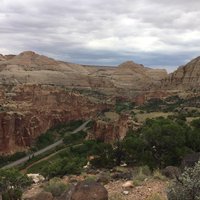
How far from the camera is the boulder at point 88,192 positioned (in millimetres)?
14016

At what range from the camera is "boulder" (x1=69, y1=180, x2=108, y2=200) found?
46.0 feet

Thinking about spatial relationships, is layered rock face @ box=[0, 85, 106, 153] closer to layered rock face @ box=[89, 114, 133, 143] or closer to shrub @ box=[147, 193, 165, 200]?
layered rock face @ box=[89, 114, 133, 143]

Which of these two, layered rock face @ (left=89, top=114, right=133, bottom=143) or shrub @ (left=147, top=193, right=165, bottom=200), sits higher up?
shrub @ (left=147, top=193, right=165, bottom=200)

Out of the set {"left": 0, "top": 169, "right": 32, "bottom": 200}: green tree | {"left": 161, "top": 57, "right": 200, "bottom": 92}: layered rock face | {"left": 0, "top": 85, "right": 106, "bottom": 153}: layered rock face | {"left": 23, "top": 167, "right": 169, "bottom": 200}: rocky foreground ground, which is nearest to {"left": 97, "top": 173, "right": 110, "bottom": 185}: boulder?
{"left": 23, "top": 167, "right": 169, "bottom": 200}: rocky foreground ground

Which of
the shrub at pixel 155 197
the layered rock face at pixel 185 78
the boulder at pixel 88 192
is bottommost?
the layered rock face at pixel 185 78

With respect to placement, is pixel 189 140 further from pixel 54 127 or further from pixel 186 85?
pixel 186 85

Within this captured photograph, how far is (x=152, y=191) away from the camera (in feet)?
52.1

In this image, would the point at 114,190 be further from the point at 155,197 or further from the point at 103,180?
the point at 155,197

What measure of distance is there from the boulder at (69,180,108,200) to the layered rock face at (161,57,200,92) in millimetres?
135769

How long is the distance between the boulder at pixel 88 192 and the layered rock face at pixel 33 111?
7460 centimetres

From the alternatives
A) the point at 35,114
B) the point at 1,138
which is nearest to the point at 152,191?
the point at 1,138

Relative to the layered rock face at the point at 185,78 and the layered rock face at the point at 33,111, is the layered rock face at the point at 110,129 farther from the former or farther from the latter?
the layered rock face at the point at 185,78

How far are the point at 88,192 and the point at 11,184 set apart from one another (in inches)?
427

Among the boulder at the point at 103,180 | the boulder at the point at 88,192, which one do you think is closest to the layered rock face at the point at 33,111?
the boulder at the point at 103,180
